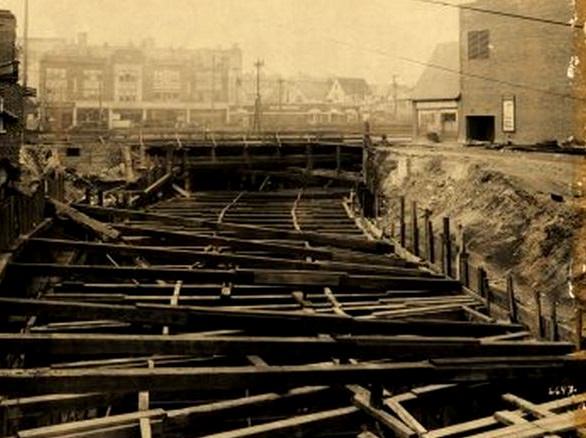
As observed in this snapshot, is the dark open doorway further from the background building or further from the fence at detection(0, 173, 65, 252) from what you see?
the fence at detection(0, 173, 65, 252)

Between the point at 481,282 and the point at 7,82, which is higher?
the point at 7,82

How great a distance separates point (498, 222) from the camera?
19125 mm

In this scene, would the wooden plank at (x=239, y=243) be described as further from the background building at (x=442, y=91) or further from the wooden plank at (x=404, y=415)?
the background building at (x=442, y=91)

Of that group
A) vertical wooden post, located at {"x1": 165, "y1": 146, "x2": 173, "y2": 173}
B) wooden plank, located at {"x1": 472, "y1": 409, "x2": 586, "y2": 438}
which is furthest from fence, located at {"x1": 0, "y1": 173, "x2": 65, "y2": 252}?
vertical wooden post, located at {"x1": 165, "y1": 146, "x2": 173, "y2": 173}

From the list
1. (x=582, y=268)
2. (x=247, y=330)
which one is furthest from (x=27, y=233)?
(x=582, y=268)

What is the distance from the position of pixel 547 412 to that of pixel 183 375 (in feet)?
9.58

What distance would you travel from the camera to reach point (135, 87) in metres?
81.1

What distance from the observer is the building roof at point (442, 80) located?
121ft

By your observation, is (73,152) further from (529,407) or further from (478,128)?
(529,407)

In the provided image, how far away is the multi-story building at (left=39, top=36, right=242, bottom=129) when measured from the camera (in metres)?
74.8

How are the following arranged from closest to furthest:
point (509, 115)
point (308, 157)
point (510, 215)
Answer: point (510, 215) < point (308, 157) < point (509, 115)

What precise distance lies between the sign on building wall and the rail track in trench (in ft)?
79.0

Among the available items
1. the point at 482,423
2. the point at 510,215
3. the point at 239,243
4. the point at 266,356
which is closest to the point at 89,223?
the point at 239,243

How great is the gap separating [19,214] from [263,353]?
4.82m
